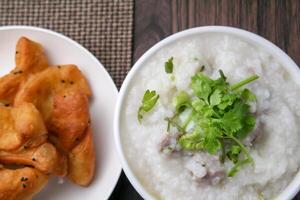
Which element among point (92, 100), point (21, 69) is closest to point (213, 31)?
point (92, 100)

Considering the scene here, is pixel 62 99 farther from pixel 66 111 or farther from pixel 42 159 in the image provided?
pixel 42 159

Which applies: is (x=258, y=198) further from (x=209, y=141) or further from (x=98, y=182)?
(x=98, y=182)

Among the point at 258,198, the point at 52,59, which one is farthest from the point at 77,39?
the point at 258,198

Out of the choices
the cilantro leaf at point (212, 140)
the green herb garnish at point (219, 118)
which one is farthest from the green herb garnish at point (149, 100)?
the cilantro leaf at point (212, 140)

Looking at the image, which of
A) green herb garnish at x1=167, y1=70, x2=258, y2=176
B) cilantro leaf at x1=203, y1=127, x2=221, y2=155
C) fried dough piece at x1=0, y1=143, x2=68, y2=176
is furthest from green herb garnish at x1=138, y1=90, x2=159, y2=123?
fried dough piece at x1=0, y1=143, x2=68, y2=176

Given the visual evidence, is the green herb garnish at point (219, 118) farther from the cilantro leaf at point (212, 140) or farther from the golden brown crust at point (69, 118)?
the golden brown crust at point (69, 118)

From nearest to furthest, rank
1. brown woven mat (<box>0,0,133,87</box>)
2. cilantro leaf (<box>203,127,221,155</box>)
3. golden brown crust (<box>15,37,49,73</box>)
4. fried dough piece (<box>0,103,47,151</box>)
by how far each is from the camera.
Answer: cilantro leaf (<box>203,127,221,155</box>) < fried dough piece (<box>0,103,47,151</box>) < golden brown crust (<box>15,37,49,73</box>) < brown woven mat (<box>0,0,133,87</box>)

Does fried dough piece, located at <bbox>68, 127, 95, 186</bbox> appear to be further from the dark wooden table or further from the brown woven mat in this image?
the brown woven mat
